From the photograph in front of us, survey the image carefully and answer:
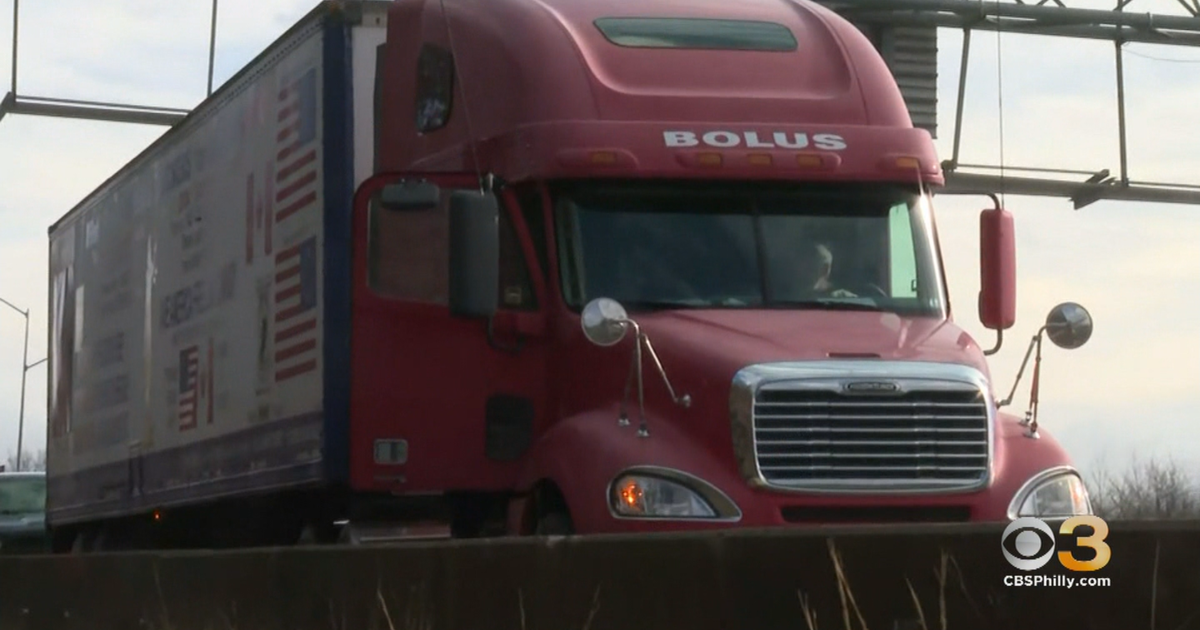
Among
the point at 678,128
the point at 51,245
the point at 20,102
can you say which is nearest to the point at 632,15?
the point at 678,128

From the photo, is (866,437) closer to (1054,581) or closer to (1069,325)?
(1069,325)

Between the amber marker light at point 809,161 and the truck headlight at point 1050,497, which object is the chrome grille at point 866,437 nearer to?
the truck headlight at point 1050,497

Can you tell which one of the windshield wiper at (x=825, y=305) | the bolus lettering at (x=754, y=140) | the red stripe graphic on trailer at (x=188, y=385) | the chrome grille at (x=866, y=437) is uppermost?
the bolus lettering at (x=754, y=140)

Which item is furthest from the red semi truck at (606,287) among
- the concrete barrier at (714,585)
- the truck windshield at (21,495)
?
the truck windshield at (21,495)

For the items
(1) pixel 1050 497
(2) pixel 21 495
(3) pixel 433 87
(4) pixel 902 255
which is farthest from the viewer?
(2) pixel 21 495

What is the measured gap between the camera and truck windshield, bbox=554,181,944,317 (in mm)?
12102

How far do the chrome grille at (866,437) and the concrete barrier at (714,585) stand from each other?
8.38 feet

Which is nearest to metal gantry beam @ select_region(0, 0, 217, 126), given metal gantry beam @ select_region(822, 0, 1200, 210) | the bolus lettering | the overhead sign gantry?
the overhead sign gantry

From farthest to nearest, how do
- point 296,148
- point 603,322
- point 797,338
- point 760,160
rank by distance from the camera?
point 296,148 → point 760,160 → point 797,338 → point 603,322

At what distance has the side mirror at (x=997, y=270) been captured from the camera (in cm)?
1294

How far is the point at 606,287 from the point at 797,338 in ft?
3.61

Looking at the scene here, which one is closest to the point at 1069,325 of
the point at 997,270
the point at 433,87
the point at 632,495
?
the point at 997,270

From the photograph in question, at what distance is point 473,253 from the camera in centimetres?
1171

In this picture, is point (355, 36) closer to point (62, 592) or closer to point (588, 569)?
point (62, 592)
